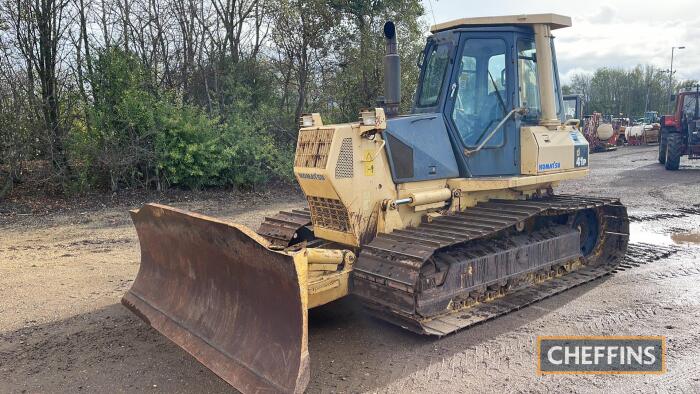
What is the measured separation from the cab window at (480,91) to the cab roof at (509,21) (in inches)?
7.5

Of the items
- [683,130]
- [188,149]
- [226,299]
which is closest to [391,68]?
[226,299]

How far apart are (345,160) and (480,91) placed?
6.03ft

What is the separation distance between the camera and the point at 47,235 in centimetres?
887

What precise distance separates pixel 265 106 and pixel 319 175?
30.8 feet

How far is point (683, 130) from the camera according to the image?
1755cm

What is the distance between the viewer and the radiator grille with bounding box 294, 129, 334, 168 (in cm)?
497

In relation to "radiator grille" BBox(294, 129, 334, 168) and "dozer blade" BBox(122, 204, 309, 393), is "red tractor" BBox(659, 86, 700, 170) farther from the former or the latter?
"dozer blade" BBox(122, 204, 309, 393)

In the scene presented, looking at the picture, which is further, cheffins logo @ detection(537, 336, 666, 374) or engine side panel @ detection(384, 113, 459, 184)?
engine side panel @ detection(384, 113, 459, 184)

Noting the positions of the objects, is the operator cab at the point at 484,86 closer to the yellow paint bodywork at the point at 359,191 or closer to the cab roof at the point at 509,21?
the cab roof at the point at 509,21

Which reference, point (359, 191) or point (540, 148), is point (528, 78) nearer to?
point (540, 148)

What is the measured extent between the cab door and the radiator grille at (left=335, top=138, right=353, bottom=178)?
4.28 feet

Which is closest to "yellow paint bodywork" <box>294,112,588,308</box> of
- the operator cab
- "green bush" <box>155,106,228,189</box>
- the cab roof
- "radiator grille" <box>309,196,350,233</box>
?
"radiator grille" <box>309,196,350,233</box>

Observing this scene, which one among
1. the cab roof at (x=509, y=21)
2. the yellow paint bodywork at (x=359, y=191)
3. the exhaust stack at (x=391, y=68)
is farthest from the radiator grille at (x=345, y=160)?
the cab roof at (x=509, y=21)

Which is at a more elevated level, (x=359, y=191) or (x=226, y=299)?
(x=359, y=191)
